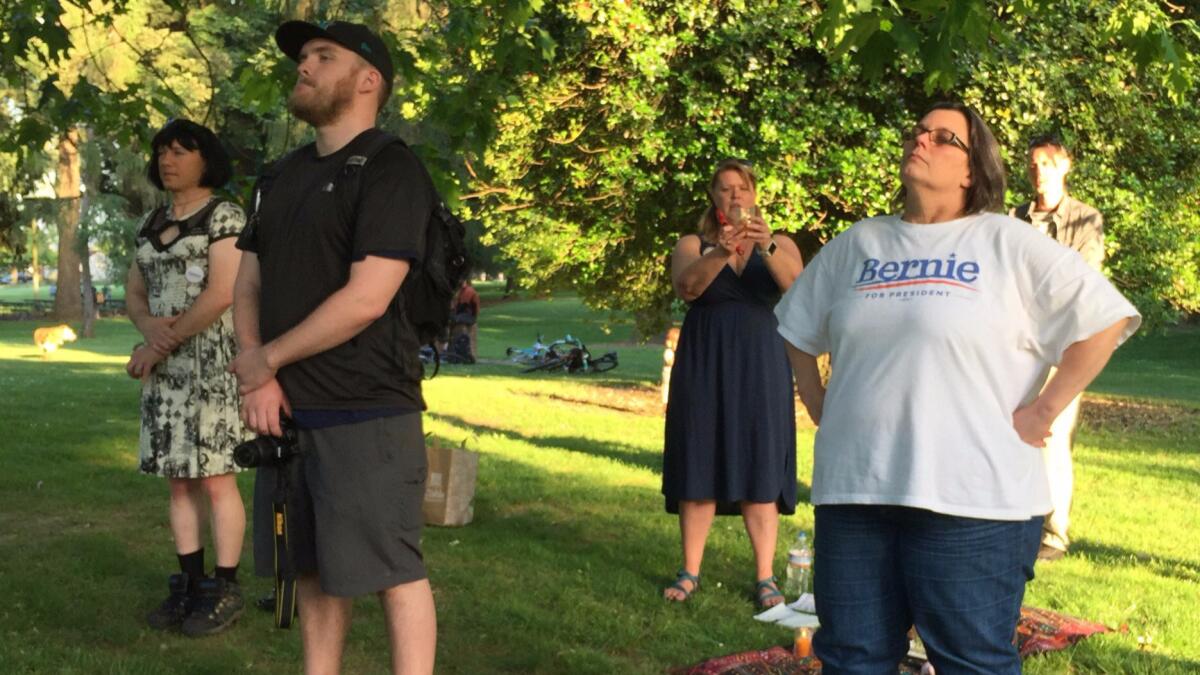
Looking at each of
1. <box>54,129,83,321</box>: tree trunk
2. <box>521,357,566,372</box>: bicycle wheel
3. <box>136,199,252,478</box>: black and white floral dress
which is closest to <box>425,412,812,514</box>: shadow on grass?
<box>136,199,252,478</box>: black and white floral dress

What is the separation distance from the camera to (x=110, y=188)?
4988 centimetres

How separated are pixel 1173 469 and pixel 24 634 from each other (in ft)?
34.0

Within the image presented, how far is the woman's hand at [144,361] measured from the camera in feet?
19.5

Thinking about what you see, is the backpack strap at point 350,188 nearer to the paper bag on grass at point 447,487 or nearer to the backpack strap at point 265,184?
the backpack strap at point 265,184

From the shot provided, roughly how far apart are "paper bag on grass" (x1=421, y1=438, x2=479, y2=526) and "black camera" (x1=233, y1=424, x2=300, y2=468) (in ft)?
13.9

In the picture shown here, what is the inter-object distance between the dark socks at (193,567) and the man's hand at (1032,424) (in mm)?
3857

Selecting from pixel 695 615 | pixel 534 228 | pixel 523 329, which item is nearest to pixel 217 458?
pixel 695 615

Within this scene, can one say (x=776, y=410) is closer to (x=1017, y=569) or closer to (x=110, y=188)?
(x=1017, y=569)

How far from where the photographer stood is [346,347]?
13.4 feet

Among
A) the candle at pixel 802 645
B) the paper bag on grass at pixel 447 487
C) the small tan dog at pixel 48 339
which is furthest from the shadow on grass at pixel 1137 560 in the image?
the small tan dog at pixel 48 339

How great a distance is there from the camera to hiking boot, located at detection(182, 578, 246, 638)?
19.7 feet

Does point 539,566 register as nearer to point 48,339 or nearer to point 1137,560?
point 1137,560

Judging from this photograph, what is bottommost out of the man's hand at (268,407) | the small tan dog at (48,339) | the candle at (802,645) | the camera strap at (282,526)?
the small tan dog at (48,339)

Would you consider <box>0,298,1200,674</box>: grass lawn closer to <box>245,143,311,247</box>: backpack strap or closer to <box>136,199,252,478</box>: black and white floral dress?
<box>136,199,252,478</box>: black and white floral dress
